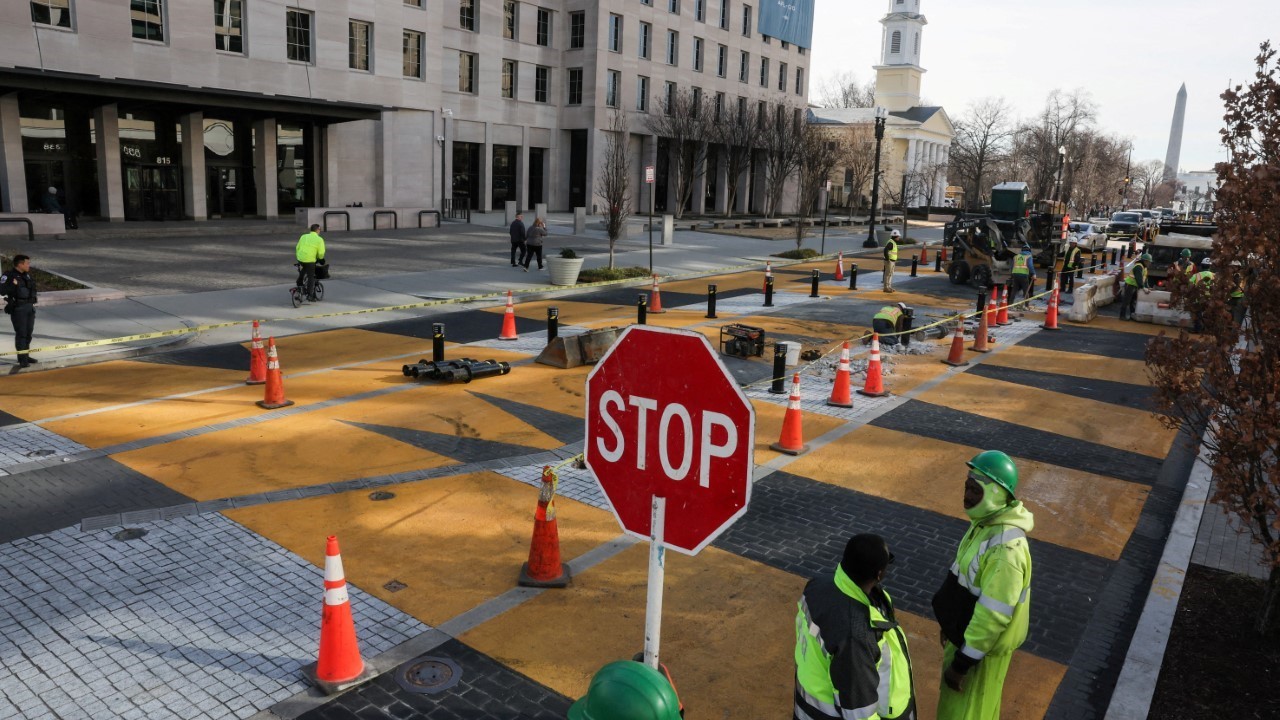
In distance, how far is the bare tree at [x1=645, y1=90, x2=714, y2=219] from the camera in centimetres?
5709

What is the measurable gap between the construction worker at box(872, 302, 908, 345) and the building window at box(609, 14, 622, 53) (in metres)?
42.6

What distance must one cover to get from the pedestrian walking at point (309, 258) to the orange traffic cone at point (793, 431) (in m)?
12.3

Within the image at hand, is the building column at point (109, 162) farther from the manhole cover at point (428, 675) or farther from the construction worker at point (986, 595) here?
the construction worker at point (986, 595)

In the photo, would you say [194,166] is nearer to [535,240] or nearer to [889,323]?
[535,240]

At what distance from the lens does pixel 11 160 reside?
31.7 m

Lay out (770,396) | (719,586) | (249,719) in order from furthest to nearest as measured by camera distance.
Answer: (770,396) < (719,586) < (249,719)

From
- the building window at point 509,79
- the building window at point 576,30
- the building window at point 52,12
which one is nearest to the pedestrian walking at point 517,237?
the building window at point 52,12

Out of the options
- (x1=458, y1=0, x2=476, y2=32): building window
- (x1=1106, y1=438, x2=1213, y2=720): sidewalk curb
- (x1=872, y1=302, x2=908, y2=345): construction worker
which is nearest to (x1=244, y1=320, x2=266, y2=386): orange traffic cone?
(x1=872, y1=302, x2=908, y2=345): construction worker

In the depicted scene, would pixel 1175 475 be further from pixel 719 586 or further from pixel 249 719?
pixel 249 719

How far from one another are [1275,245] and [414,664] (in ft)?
20.0

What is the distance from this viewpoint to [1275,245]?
217 inches

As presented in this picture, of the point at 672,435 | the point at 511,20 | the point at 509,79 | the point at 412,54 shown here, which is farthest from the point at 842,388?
the point at 511,20

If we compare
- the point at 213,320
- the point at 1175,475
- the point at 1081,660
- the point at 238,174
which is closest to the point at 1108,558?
the point at 1081,660

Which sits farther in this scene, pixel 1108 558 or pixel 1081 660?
pixel 1108 558
